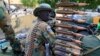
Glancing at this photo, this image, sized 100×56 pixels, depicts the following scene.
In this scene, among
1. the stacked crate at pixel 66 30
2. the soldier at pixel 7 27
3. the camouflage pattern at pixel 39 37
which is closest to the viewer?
the camouflage pattern at pixel 39 37

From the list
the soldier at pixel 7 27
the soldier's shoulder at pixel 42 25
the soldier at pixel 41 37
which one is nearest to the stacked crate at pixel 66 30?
the soldier at pixel 41 37

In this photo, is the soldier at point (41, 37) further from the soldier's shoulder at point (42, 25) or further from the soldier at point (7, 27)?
the soldier at point (7, 27)

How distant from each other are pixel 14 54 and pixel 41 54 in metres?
2.52

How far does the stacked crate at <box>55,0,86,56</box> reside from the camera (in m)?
6.14

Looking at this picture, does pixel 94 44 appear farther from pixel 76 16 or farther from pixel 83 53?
pixel 76 16

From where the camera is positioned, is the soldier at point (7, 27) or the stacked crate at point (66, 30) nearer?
the stacked crate at point (66, 30)

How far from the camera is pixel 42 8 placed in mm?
5328

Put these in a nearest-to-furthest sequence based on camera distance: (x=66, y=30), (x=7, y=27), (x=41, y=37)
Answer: (x=41, y=37) → (x=66, y=30) → (x=7, y=27)

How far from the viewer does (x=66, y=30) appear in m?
6.64

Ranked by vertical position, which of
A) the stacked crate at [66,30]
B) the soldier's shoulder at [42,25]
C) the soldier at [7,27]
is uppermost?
the soldier's shoulder at [42,25]

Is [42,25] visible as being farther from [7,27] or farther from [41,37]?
[7,27]

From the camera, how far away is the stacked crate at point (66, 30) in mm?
6145

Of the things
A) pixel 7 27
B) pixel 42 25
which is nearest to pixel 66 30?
pixel 42 25

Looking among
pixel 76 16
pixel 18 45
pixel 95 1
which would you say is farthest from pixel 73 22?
pixel 95 1
